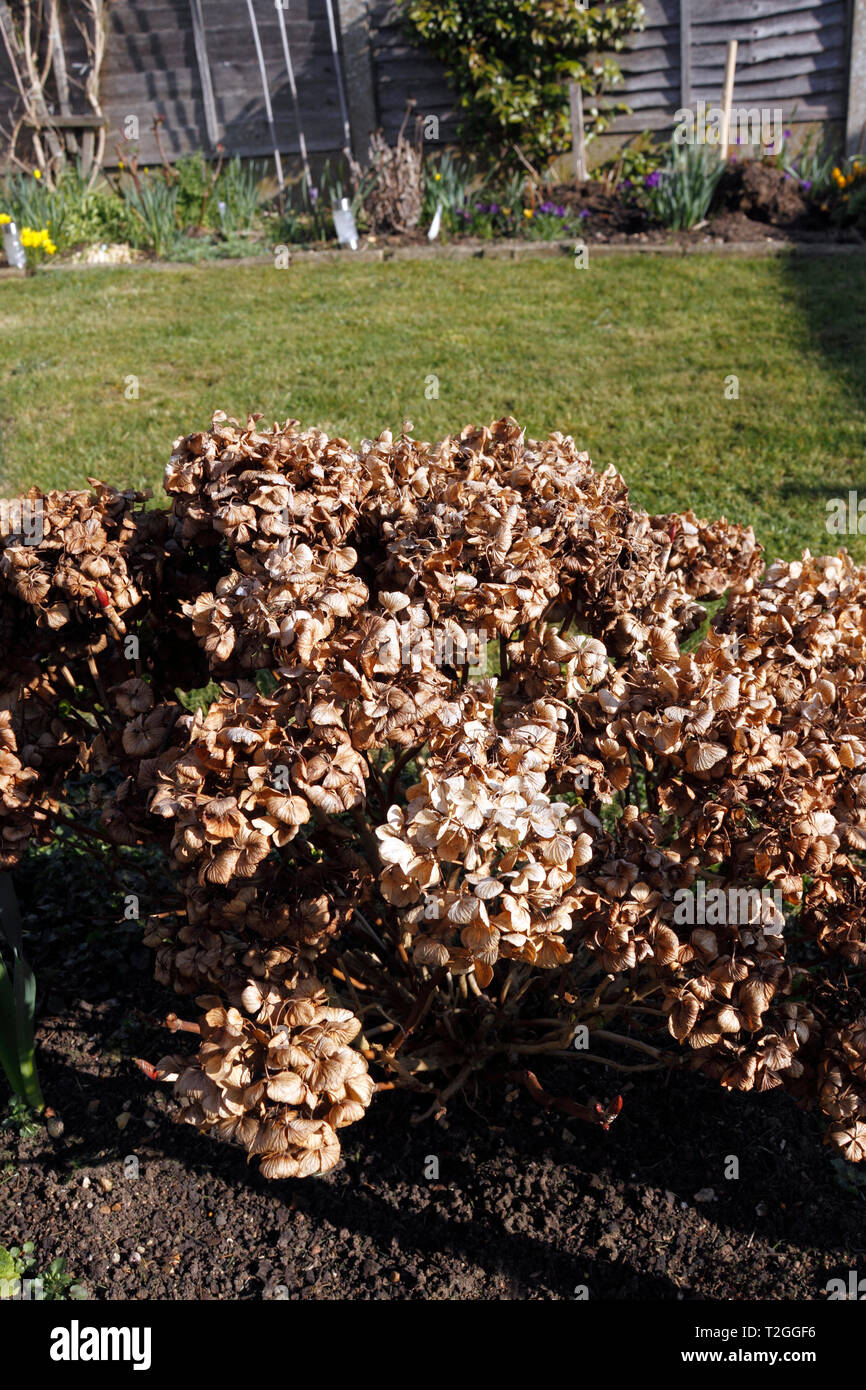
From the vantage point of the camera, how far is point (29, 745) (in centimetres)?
205

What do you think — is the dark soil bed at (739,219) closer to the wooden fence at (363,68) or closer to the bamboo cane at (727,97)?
the bamboo cane at (727,97)

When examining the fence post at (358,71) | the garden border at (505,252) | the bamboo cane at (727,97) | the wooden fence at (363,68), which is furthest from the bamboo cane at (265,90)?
the bamboo cane at (727,97)

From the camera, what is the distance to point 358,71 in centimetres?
943

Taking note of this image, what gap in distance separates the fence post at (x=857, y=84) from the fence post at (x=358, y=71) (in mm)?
4225

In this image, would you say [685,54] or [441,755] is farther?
[685,54]

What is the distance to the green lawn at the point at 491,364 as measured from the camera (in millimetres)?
5277

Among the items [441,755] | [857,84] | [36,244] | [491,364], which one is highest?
[857,84]

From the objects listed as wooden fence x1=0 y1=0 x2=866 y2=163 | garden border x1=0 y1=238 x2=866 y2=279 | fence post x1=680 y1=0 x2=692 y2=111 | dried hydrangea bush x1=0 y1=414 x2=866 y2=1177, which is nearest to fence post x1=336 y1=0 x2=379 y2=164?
wooden fence x1=0 y1=0 x2=866 y2=163

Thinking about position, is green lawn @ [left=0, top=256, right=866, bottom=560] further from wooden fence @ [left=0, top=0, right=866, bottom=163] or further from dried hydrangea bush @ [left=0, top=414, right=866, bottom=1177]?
dried hydrangea bush @ [left=0, top=414, right=866, bottom=1177]

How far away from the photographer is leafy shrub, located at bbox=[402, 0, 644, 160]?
28.8 feet

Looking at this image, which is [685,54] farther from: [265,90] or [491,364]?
[491,364]

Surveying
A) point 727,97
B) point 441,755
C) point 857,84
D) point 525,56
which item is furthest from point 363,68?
point 441,755

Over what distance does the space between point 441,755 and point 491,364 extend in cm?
523

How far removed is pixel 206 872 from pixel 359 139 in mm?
9792
